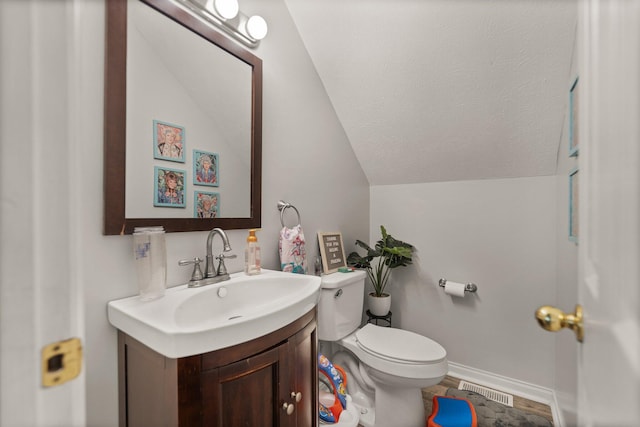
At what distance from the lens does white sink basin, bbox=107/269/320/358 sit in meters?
0.60

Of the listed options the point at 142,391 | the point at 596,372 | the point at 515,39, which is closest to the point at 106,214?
the point at 142,391

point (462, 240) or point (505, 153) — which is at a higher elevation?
point (505, 153)

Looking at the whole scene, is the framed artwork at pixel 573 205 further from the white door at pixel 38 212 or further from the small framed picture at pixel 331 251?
the white door at pixel 38 212

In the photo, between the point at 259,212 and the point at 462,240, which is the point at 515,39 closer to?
the point at 462,240

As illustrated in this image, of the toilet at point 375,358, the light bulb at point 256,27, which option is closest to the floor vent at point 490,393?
the toilet at point 375,358

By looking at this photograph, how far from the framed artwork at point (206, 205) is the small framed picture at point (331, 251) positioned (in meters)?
0.72

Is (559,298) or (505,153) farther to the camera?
(505,153)

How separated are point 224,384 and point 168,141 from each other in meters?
0.81

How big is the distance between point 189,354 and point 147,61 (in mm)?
934

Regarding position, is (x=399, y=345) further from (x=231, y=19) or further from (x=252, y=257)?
(x=231, y=19)

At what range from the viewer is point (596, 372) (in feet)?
1.21

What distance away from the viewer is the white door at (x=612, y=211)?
24cm

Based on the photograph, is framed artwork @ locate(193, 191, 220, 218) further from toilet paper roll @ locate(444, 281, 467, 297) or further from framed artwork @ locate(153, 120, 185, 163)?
toilet paper roll @ locate(444, 281, 467, 297)

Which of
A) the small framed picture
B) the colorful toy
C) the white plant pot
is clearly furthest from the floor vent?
the small framed picture
